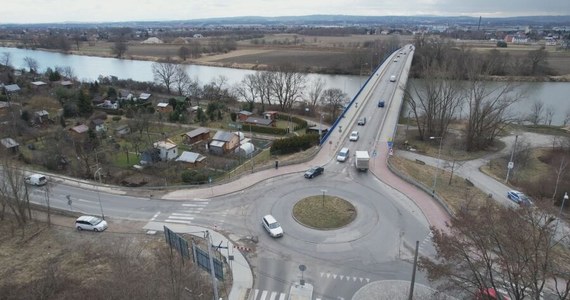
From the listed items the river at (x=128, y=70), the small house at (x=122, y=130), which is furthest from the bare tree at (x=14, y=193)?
the river at (x=128, y=70)

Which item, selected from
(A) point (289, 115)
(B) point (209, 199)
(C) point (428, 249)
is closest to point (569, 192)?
(C) point (428, 249)

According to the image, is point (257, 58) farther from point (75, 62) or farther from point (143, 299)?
point (143, 299)

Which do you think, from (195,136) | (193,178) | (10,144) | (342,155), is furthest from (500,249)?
(10,144)

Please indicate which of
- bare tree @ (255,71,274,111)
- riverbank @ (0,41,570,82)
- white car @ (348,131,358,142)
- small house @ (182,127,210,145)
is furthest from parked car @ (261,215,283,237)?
riverbank @ (0,41,570,82)

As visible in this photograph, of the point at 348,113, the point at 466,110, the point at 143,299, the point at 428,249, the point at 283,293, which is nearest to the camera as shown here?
the point at 143,299

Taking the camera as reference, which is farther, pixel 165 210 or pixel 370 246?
pixel 165 210

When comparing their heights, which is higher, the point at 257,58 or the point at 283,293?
the point at 257,58
